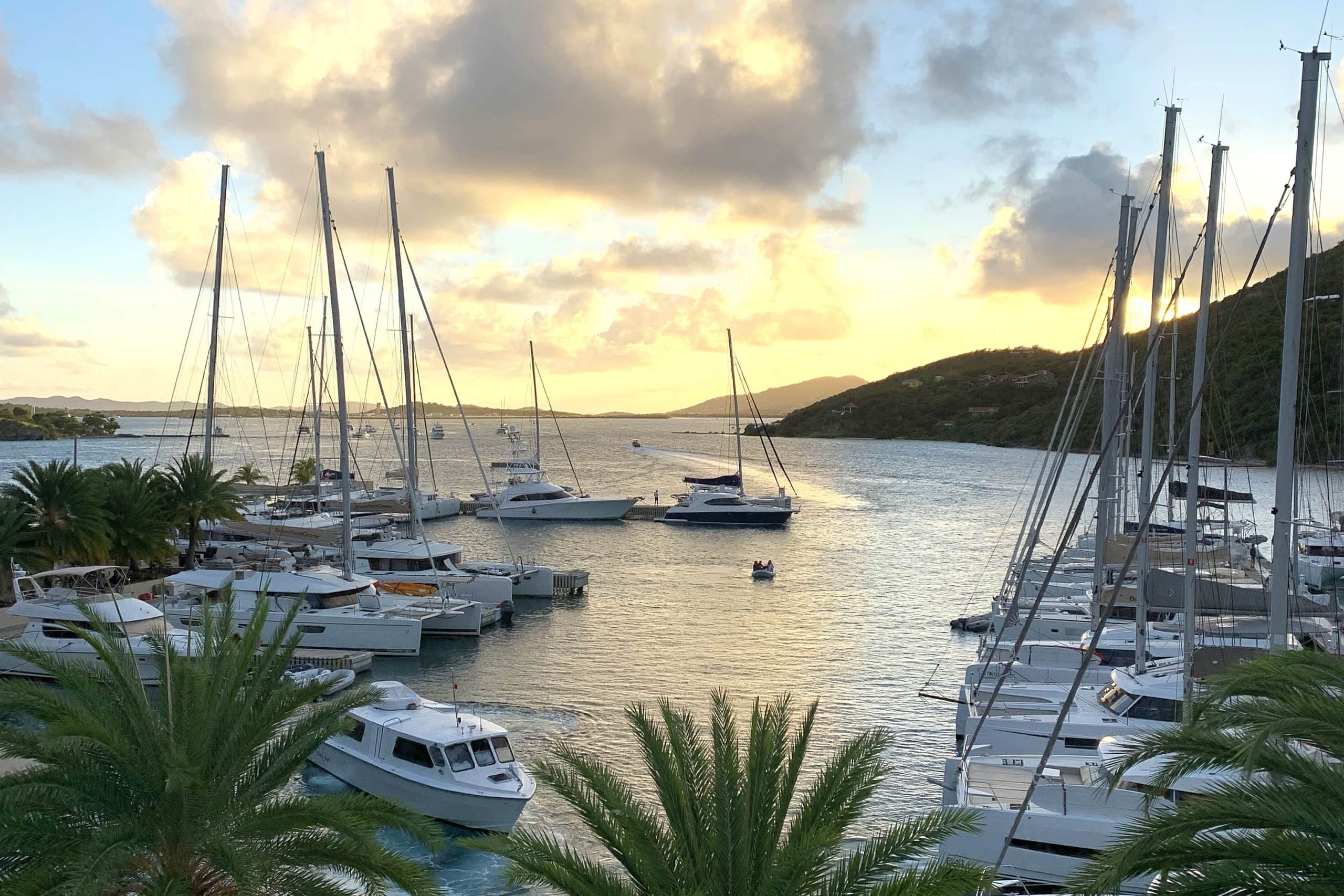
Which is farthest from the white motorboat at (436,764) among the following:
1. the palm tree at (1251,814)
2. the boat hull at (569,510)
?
the boat hull at (569,510)

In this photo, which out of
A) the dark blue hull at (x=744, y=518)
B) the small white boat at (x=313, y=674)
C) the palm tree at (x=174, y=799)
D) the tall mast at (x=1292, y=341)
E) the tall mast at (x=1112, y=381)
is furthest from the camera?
the dark blue hull at (x=744, y=518)

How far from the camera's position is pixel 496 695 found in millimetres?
28375

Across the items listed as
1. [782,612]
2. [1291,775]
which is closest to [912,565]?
[782,612]

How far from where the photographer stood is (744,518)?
70.9 m

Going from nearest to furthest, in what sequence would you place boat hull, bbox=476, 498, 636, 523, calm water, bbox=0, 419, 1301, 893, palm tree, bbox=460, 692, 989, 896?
1. palm tree, bbox=460, 692, 989, 896
2. calm water, bbox=0, 419, 1301, 893
3. boat hull, bbox=476, 498, 636, 523

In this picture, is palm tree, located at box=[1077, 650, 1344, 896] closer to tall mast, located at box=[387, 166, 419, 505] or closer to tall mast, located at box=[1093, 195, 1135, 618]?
tall mast, located at box=[1093, 195, 1135, 618]

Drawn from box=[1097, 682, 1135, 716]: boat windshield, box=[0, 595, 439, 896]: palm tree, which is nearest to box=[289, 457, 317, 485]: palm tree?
box=[1097, 682, 1135, 716]: boat windshield

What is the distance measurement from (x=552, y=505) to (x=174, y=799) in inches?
2443

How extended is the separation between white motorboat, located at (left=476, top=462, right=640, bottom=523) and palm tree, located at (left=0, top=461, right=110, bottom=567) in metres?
38.3

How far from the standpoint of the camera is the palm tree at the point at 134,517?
35.6m

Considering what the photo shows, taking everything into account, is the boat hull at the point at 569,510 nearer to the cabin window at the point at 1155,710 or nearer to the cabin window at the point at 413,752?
the cabin window at the point at 413,752

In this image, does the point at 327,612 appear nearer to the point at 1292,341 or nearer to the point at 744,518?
the point at 1292,341

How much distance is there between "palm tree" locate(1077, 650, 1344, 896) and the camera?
26.5ft

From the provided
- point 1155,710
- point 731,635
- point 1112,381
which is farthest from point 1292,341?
point 731,635
